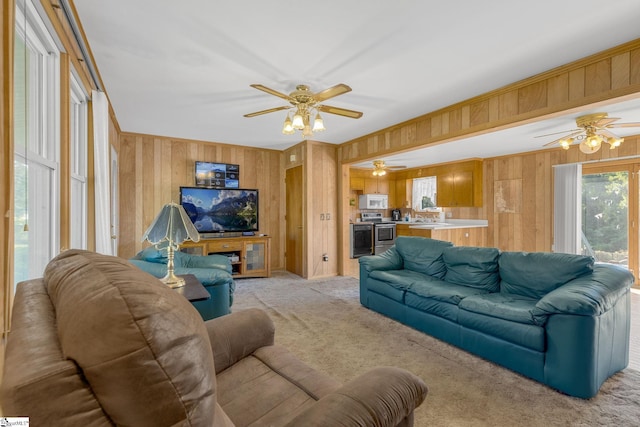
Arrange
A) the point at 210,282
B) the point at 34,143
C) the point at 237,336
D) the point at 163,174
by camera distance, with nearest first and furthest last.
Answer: the point at 237,336, the point at 34,143, the point at 210,282, the point at 163,174

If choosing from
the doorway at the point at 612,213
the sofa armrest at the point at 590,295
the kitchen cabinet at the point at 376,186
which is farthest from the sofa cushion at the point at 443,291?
the kitchen cabinet at the point at 376,186

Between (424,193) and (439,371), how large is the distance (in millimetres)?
5923

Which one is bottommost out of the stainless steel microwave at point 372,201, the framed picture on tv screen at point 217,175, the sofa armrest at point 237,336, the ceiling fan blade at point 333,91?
the sofa armrest at point 237,336

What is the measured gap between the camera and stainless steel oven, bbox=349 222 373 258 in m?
6.18

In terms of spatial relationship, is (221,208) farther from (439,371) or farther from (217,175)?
(439,371)

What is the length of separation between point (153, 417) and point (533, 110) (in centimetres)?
343

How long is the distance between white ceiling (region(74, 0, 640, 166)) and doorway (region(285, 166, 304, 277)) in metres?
2.21

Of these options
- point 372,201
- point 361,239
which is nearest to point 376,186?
point 372,201

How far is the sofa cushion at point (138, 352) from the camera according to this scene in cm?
54

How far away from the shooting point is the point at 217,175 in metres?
5.36

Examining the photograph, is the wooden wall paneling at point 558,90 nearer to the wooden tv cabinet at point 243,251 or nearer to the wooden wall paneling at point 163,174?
the wooden tv cabinet at point 243,251

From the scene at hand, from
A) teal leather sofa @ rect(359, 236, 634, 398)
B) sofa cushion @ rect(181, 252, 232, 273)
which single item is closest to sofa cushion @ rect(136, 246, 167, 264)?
→ sofa cushion @ rect(181, 252, 232, 273)

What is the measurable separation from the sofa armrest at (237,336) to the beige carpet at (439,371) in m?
0.90

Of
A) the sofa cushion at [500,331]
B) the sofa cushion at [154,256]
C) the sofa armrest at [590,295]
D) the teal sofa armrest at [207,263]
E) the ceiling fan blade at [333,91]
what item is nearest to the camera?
the sofa armrest at [590,295]
